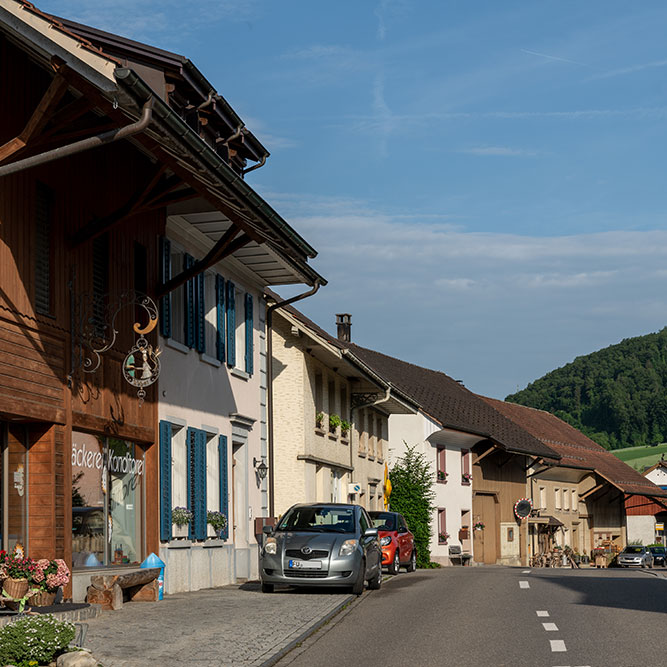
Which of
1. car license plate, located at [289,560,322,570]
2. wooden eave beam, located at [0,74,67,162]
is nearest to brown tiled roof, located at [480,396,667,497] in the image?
car license plate, located at [289,560,322,570]

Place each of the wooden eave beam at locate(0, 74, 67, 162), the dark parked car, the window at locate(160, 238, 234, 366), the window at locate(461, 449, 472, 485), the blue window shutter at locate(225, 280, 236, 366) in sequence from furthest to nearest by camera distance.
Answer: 1. the dark parked car
2. the window at locate(461, 449, 472, 485)
3. the blue window shutter at locate(225, 280, 236, 366)
4. the window at locate(160, 238, 234, 366)
5. the wooden eave beam at locate(0, 74, 67, 162)

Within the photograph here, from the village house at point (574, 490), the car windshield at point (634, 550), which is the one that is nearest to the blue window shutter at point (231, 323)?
the village house at point (574, 490)

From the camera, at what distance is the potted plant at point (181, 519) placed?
21.5 meters

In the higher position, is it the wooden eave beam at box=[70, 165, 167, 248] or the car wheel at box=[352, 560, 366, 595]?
the wooden eave beam at box=[70, 165, 167, 248]

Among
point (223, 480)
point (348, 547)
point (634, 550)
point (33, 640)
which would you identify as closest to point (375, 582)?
point (348, 547)

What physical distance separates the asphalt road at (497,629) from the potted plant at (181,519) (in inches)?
137

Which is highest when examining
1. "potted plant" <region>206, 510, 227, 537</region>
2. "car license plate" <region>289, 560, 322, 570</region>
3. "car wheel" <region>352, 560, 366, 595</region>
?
"potted plant" <region>206, 510, 227, 537</region>

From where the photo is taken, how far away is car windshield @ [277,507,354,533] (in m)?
21.6

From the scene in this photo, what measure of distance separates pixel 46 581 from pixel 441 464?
3778 centimetres

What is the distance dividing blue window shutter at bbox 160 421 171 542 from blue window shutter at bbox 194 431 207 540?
5.22 ft

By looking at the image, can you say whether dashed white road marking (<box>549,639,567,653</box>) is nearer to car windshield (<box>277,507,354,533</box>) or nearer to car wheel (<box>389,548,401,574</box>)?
car windshield (<box>277,507,354,533</box>)

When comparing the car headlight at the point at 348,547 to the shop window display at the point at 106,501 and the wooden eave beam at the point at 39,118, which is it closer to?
the shop window display at the point at 106,501

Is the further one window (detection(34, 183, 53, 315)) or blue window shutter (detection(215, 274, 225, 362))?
blue window shutter (detection(215, 274, 225, 362))

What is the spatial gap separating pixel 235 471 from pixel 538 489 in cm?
4017
